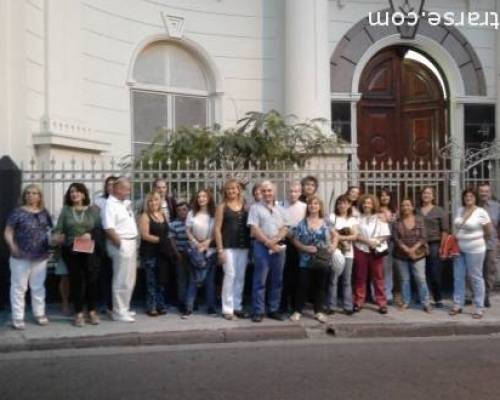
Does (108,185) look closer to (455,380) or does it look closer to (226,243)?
(226,243)

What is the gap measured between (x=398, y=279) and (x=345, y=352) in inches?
105

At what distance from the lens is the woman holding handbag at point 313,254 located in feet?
32.8

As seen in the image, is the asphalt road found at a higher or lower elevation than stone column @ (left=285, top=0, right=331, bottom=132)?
lower

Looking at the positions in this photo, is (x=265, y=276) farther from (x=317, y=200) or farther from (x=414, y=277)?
(x=414, y=277)

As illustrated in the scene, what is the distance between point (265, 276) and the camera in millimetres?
10078

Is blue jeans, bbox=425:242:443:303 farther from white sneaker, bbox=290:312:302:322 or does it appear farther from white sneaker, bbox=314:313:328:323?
white sneaker, bbox=290:312:302:322

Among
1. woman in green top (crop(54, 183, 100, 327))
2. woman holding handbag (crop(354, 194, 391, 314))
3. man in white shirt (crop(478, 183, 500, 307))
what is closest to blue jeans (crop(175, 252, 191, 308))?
woman in green top (crop(54, 183, 100, 327))

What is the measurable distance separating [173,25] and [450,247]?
268 inches

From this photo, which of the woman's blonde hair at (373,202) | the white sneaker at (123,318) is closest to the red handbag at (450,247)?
the woman's blonde hair at (373,202)

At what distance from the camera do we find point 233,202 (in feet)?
33.6

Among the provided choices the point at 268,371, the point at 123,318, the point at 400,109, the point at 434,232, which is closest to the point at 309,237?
the point at 434,232

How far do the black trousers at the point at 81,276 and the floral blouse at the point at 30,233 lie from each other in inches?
11.1

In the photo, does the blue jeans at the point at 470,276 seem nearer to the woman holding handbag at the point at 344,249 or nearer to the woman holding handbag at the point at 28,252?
the woman holding handbag at the point at 344,249

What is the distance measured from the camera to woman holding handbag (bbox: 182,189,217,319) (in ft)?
33.3
